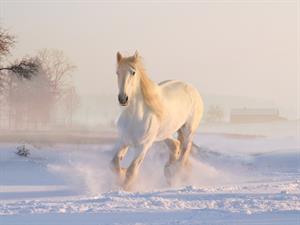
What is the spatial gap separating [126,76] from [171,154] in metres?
2.81

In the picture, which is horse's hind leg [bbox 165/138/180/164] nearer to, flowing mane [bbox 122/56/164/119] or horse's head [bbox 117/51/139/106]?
flowing mane [bbox 122/56/164/119]

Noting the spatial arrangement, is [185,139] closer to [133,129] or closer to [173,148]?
[173,148]

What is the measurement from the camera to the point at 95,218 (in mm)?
5887

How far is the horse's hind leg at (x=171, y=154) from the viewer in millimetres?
10016

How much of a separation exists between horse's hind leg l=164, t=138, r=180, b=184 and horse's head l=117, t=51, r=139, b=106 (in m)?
2.18

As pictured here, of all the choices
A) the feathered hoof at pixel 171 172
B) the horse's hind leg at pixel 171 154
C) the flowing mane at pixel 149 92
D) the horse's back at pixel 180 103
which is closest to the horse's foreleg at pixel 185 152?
the horse's hind leg at pixel 171 154

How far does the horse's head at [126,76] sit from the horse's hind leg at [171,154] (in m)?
2.18

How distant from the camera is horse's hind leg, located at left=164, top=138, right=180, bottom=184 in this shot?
1002 centimetres

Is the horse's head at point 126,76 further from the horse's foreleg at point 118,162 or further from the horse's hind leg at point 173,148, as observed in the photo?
the horse's hind leg at point 173,148

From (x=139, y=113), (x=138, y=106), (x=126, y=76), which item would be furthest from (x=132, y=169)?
(x=126, y=76)

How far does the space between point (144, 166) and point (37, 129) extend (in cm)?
2504

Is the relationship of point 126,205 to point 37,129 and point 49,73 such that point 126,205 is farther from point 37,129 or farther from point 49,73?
point 37,129

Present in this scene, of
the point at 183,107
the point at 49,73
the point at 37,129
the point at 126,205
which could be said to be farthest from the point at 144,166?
the point at 37,129

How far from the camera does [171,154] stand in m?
10.2
